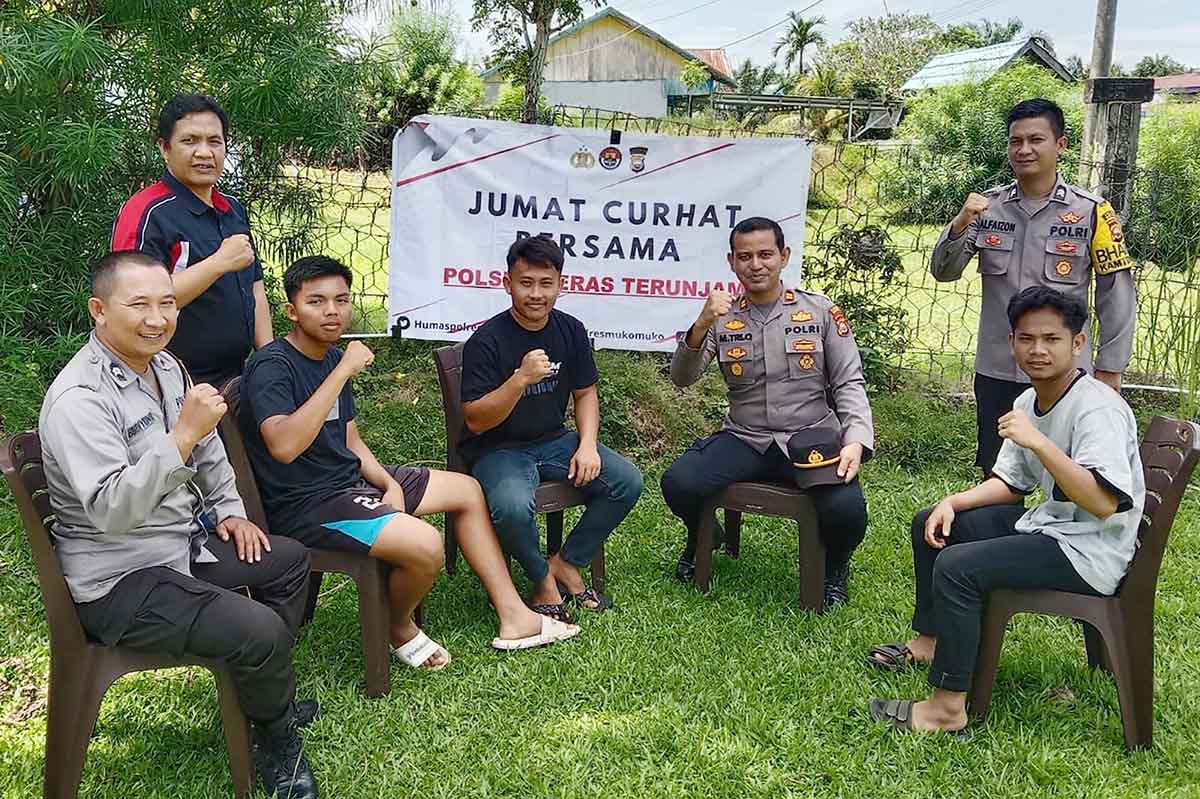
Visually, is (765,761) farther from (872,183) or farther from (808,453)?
(872,183)

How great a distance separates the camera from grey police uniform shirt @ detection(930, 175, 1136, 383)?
3.27m

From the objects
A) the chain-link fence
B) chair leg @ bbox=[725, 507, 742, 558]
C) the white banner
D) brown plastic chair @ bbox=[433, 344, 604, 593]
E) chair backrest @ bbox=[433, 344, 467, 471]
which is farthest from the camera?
the chain-link fence

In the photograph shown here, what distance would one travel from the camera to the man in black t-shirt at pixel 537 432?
10.2 feet

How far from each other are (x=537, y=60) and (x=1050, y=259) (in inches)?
221

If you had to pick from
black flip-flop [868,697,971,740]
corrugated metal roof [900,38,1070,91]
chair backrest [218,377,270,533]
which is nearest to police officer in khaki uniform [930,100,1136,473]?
black flip-flop [868,697,971,740]

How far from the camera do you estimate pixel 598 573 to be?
11.2ft

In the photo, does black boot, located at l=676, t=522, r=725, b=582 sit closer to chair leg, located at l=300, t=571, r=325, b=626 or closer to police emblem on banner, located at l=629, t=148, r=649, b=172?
chair leg, located at l=300, t=571, r=325, b=626

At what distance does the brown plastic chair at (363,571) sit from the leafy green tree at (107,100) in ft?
4.51

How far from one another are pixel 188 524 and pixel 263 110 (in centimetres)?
235

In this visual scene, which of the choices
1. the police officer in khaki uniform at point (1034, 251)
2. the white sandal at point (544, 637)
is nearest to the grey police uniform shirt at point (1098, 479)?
the police officer in khaki uniform at point (1034, 251)

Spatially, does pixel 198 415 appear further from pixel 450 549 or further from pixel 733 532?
pixel 733 532

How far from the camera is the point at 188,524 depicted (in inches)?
88.3

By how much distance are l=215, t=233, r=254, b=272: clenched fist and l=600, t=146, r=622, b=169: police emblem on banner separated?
235cm

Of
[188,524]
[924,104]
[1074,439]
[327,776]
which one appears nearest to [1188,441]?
[1074,439]
